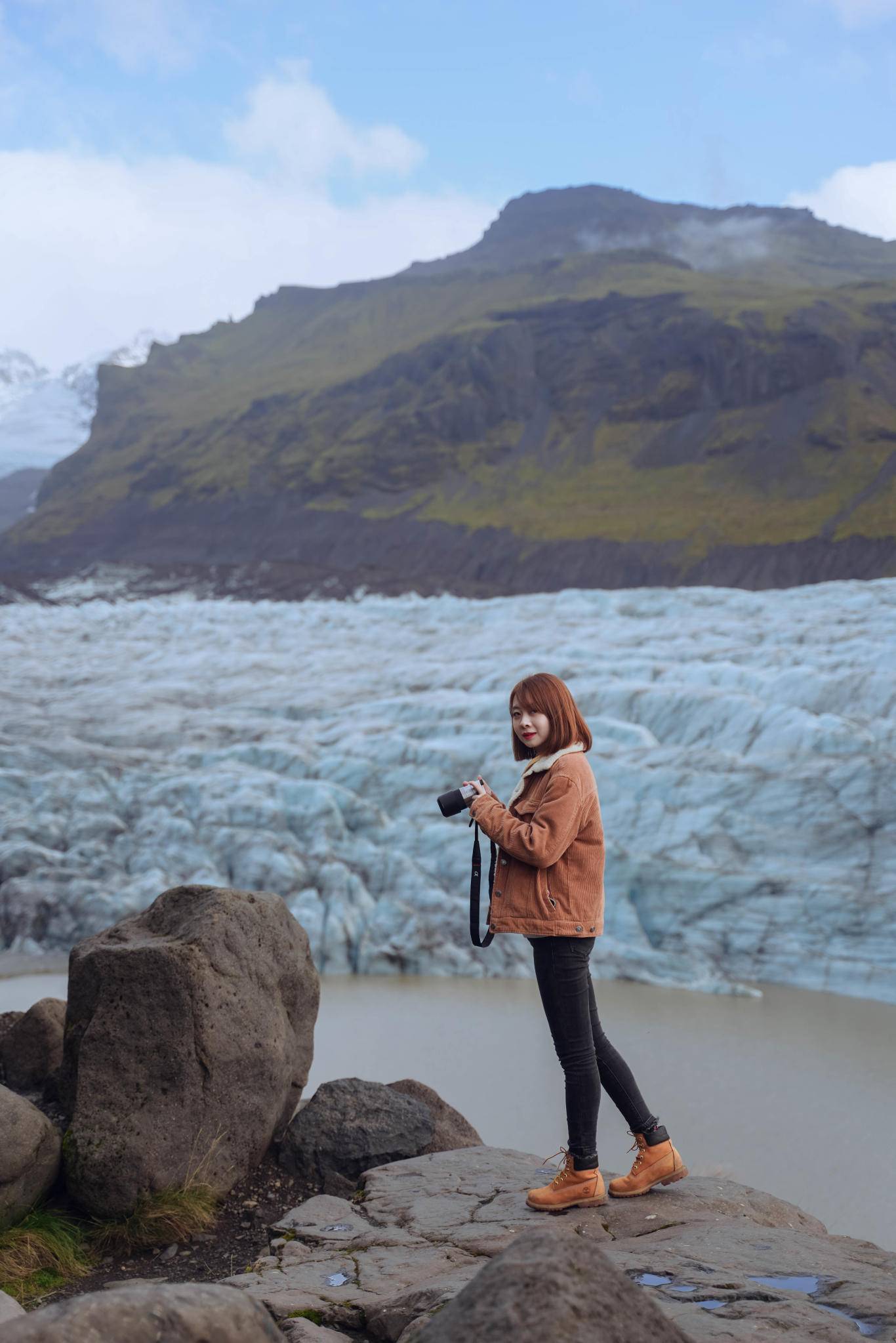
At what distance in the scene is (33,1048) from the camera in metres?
4.15

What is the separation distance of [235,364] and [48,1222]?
83.1 metres

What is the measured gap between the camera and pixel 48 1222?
3164 millimetres

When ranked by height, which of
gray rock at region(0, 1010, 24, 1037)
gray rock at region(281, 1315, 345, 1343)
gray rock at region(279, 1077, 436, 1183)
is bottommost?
gray rock at region(279, 1077, 436, 1183)

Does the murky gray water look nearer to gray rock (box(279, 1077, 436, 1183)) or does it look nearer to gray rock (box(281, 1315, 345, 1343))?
gray rock (box(279, 1077, 436, 1183))

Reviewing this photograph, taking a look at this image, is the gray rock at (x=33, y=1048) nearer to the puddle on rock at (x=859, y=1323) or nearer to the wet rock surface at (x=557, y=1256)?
the wet rock surface at (x=557, y=1256)

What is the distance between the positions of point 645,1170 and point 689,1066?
3432 mm

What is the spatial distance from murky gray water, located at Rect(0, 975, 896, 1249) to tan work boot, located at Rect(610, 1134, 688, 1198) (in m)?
0.99

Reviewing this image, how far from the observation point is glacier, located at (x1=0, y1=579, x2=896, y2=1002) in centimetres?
762

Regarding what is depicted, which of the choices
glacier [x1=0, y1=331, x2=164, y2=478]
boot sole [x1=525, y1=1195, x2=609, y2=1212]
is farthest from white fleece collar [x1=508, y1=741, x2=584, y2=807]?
glacier [x1=0, y1=331, x2=164, y2=478]

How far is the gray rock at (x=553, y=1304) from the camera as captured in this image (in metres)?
1.43

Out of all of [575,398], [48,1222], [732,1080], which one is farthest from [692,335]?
[48,1222]

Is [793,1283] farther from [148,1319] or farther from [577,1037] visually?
[148,1319]

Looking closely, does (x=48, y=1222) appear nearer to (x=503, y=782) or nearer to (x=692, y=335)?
(x=503, y=782)

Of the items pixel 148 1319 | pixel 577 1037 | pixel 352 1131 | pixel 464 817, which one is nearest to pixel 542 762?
pixel 577 1037
